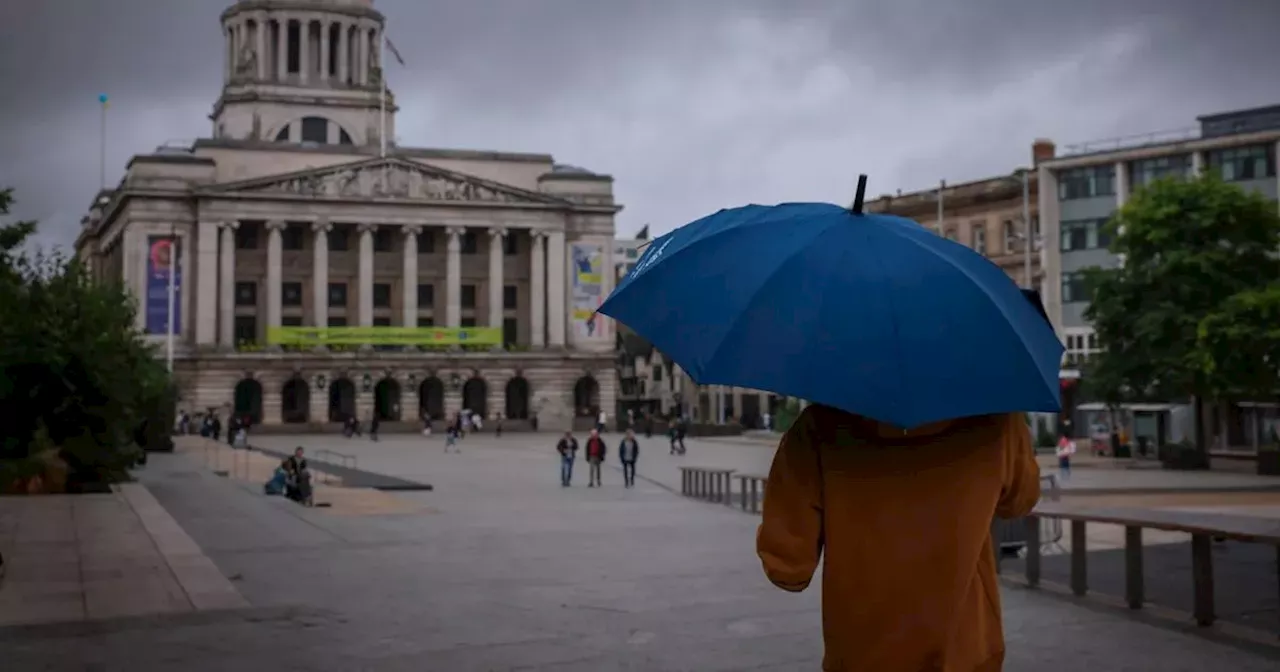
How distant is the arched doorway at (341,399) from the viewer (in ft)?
310

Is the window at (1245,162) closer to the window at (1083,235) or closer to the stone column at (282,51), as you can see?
the window at (1083,235)

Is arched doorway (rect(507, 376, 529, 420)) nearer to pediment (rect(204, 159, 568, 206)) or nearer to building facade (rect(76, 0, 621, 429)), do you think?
building facade (rect(76, 0, 621, 429))

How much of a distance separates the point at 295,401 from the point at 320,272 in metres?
9.53

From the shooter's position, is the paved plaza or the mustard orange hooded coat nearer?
the mustard orange hooded coat

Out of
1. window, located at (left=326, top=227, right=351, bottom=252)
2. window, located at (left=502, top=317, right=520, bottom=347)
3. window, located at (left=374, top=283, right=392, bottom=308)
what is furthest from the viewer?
window, located at (left=502, top=317, right=520, bottom=347)

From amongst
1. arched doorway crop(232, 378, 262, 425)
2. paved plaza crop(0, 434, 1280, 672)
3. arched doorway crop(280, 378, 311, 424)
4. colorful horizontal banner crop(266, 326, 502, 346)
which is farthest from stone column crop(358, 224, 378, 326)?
paved plaza crop(0, 434, 1280, 672)

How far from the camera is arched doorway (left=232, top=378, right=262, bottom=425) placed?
93312 mm

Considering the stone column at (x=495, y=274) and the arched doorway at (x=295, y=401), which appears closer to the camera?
the arched doorway at (x=295, y=401)

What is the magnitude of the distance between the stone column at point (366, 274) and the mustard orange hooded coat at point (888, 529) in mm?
95450

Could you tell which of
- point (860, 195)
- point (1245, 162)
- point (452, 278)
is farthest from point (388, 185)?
point (860, 195)

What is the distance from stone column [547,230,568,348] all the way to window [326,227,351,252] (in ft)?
A: 49.7

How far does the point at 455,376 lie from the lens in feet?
314

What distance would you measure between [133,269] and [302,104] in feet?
76.9

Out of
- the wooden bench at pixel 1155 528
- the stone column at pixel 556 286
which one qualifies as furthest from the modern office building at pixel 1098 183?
the wooden bench at pixel 1155 528
